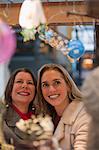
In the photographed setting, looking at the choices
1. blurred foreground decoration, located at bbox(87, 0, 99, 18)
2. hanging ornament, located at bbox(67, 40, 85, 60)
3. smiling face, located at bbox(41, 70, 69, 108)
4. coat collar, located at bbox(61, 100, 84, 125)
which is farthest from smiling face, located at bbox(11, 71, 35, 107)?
blurred foreground decoration, located at bbox(87, 0, 99, 18)

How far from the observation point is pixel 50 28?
2719 millimetres

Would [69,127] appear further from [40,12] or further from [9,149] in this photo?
[40,12]

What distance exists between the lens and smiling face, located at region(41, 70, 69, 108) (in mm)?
2289

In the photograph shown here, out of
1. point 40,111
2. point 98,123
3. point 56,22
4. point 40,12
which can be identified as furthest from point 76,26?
point 98,123

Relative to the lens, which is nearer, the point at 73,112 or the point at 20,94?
the point at 73,112

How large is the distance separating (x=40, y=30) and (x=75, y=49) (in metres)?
0.29

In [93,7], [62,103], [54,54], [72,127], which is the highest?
[93,7]

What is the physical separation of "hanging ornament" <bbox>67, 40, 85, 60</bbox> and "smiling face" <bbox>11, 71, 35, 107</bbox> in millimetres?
408

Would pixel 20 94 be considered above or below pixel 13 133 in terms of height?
above

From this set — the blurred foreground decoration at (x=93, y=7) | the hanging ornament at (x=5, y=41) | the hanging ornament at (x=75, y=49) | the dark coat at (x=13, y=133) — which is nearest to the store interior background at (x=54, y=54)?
the hanging ornament at (x=75, y=49)

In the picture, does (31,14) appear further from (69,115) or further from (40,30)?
(69,115)

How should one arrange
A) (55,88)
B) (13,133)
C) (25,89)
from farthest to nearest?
(25,89) < (55,88) < (13,133)

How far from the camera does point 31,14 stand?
244 centimetres

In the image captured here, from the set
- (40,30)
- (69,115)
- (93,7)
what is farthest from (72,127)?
(93,7)
